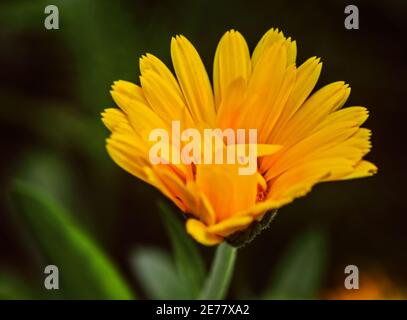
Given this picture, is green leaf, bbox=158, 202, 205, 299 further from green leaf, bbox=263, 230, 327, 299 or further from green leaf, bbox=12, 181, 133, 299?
green leaf, bbox=263, 230, 327, 299

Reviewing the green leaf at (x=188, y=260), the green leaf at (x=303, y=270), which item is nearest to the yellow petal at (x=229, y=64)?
the green leaf at (x=188, y=260)

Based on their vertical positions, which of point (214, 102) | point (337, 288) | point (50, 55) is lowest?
point (337, 288)

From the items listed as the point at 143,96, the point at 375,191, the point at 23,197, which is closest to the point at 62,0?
the point at 23,197

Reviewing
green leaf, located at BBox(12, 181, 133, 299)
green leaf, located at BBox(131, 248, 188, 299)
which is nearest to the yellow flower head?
green leaf, located at BBox(12, 181, 133, 299)

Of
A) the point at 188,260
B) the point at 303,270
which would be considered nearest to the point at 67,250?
the point at 188,260

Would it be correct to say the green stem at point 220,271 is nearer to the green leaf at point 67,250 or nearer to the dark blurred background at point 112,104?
the green leaf at point 67,250

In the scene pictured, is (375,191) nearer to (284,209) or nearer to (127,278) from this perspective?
(284,209)

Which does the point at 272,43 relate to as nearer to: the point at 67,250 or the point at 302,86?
the point at 302,86
